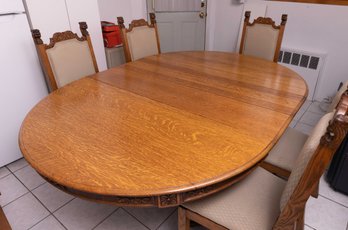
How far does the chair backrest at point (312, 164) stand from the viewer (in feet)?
2.25

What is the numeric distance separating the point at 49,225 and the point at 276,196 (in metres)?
1.36

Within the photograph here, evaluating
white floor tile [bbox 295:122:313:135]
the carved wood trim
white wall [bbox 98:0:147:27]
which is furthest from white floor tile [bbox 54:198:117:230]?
white wall [bbox 98:0:147:27]

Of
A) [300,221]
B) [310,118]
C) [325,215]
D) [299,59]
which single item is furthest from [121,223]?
[299,59]

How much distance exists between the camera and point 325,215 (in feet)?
5.26

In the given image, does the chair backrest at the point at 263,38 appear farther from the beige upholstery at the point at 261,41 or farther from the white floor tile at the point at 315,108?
the white floor tile at the point at 315,108

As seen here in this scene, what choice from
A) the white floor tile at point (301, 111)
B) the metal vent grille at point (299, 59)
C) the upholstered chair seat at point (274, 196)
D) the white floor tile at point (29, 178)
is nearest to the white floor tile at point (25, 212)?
the white floor tile at point (29, 178)

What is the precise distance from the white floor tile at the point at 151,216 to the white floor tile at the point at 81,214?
0.18 metres

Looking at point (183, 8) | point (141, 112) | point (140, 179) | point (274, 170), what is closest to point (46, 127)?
point (141, 112)

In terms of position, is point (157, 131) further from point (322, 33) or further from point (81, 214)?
point (322, 33)

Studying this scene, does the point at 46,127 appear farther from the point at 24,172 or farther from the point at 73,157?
the point at 24,172

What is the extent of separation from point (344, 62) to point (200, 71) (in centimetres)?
189

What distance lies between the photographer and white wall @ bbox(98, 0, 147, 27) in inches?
122

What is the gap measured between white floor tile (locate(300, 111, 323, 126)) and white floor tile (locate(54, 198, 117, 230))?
2126mm

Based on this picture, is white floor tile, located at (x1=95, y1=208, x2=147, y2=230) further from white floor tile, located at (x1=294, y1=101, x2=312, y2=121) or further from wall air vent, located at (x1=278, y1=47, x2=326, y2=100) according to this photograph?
wall air vent, located at (x1=278, y1=47, x2=326, y2=100)
